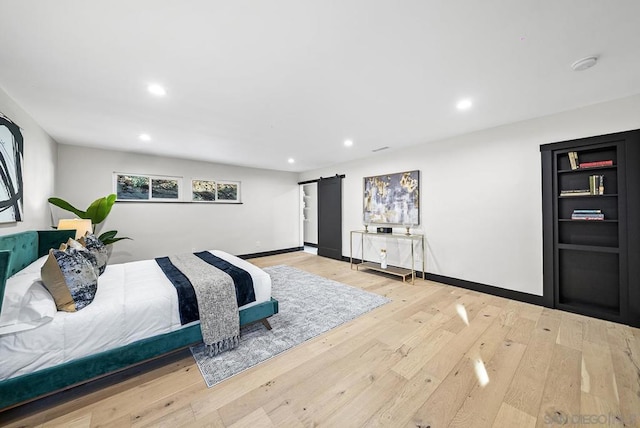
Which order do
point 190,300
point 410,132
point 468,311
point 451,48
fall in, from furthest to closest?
point 410,132
point 468,311
point 190,300
point 451,48

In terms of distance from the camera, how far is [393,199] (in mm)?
4844

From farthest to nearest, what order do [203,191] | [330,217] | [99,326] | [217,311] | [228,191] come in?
[330,217], [228,191], [203,191], [217,311], [99,326]

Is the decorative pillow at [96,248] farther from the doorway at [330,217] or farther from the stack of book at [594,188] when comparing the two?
the stack of book at [594,188]

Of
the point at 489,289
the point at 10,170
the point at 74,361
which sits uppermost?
the point at 10,170

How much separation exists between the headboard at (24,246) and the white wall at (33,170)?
0.44 ft

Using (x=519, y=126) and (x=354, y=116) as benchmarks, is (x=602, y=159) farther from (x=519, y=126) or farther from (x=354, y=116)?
(x=354, y=116)

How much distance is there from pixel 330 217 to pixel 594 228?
4.60 m

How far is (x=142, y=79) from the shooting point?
215cm

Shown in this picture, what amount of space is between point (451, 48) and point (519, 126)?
2.34m

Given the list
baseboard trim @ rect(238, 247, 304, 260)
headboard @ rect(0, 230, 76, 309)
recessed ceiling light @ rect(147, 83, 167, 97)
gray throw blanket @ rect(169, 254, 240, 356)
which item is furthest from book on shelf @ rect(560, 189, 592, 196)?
baseboard trim @ rect(238, 247, 304, 260)

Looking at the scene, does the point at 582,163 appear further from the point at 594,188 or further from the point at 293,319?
the point at 293,319

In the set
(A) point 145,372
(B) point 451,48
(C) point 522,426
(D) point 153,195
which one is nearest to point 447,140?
(B) point 451,48

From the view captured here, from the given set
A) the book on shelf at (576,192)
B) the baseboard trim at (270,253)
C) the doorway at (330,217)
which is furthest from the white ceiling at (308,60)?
the baseboard trim at (270,253)

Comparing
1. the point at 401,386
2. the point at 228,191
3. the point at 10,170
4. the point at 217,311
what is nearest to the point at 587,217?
the point at 401,386
